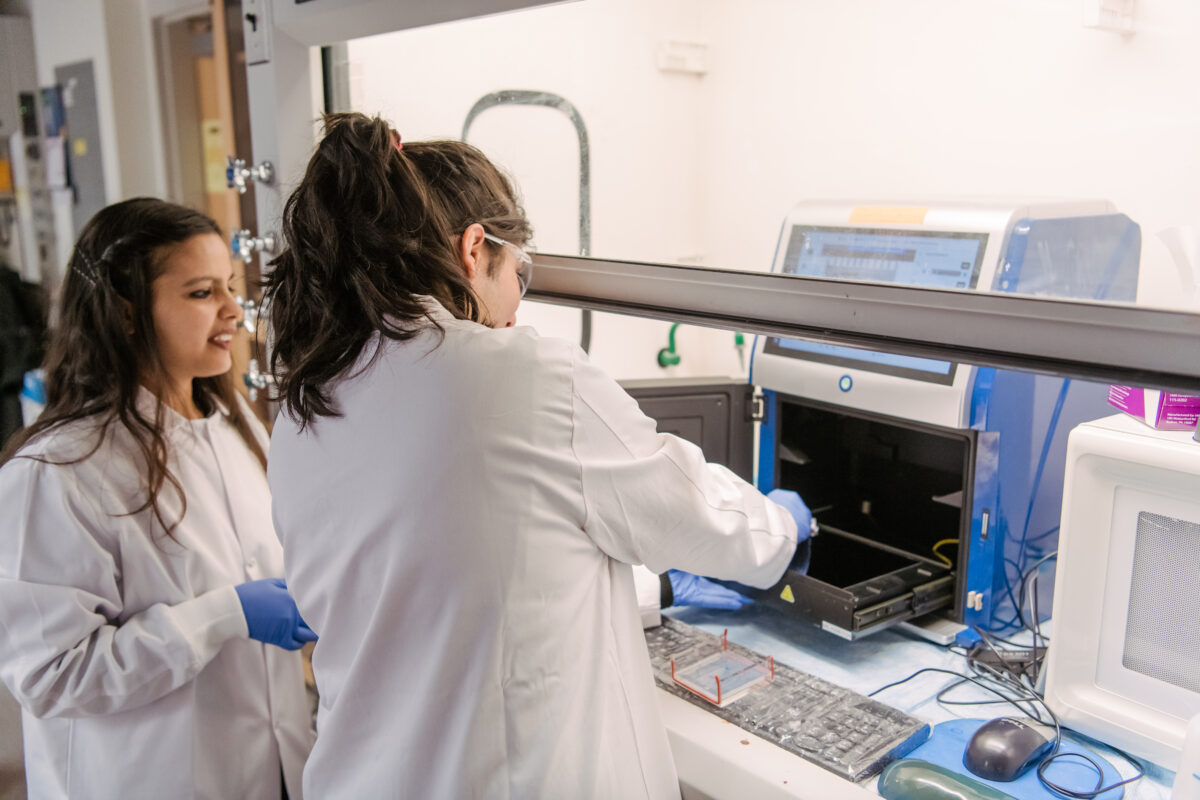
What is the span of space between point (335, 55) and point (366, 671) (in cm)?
113

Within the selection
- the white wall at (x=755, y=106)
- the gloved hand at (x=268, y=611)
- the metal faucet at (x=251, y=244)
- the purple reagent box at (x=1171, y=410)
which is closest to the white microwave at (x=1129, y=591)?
the purple reagent box at (x=1171, y=410)

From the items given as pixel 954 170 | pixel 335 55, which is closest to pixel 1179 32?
pixel 954 170

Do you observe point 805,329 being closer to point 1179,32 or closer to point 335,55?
point 1179,32

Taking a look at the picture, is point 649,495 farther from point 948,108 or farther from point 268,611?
point 948,108

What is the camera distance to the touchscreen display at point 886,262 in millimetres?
1198

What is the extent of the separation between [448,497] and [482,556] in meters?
0.06

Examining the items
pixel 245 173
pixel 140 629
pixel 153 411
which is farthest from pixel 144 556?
pixel 245 173

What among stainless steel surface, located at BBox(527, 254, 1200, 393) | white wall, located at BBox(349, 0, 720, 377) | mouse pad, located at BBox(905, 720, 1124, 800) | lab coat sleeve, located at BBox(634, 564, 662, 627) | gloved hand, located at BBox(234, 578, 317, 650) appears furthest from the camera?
white wall, located at BBox(349, 0, 720, 377)

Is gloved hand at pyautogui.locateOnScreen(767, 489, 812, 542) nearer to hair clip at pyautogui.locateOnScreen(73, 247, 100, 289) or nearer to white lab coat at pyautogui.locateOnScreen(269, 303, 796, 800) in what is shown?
white lab coat at pyautogui.locateOnScreen(269, 303, 796, 800)

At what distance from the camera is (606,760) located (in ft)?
3.01

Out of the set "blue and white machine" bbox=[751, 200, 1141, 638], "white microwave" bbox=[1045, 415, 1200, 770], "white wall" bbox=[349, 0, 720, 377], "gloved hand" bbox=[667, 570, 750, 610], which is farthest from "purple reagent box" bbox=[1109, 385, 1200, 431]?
"white wall" bbox=[349, 0, 720, 377]

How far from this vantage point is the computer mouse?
3.30ft

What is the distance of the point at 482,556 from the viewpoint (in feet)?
2.72

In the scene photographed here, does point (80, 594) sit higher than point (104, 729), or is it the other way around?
point (80, 594)
